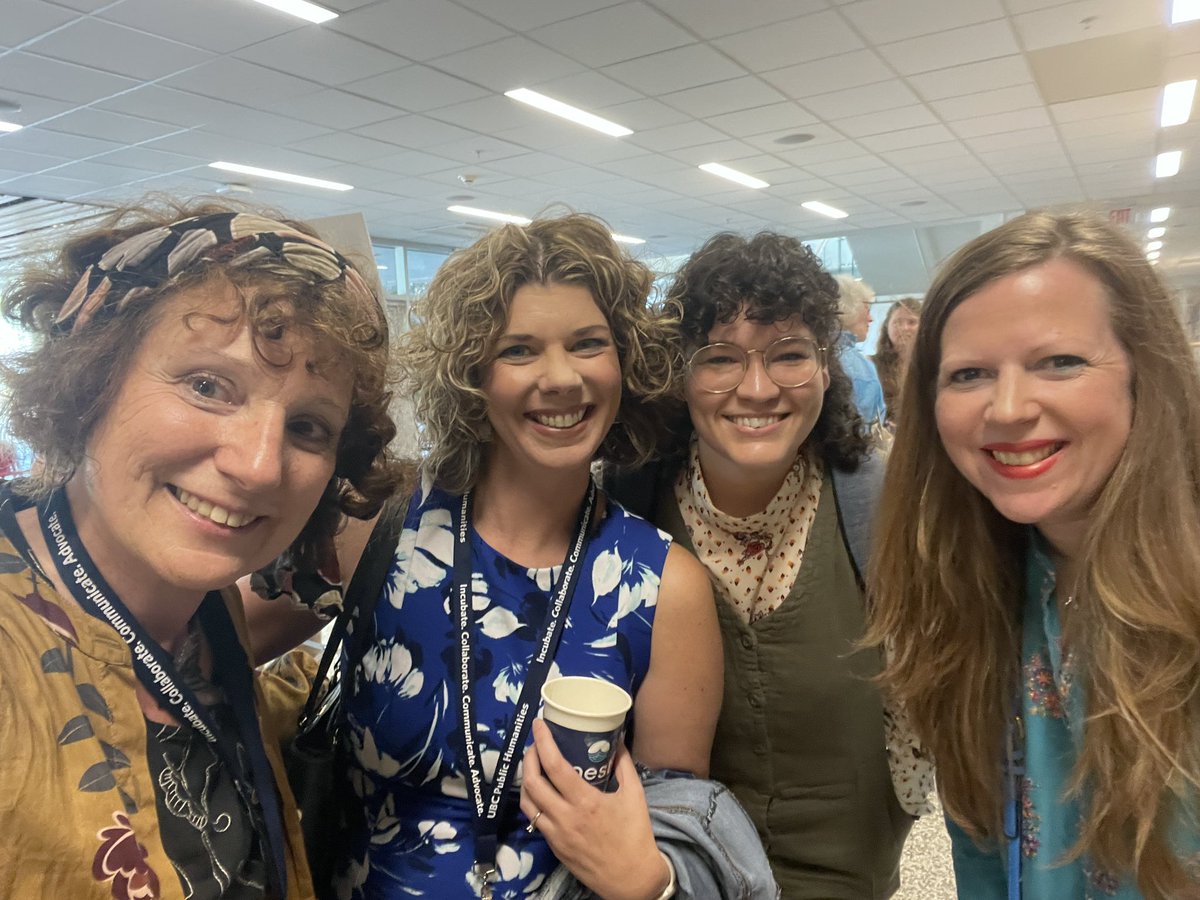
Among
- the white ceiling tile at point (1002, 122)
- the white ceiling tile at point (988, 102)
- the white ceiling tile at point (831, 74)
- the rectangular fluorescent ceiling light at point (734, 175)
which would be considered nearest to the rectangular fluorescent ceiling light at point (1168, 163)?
the white ceiling tile at point (1002, 122)

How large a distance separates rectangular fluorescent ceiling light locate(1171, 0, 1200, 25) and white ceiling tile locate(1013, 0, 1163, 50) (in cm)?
7

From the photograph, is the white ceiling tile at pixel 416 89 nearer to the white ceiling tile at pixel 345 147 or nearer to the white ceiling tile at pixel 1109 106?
the white ceiling tile at pixel 345 147

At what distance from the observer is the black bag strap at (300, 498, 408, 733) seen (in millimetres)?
1311

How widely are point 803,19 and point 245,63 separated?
12.0ft

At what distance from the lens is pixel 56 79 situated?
5168 mm

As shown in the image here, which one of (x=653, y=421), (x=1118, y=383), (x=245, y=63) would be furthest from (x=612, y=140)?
(x=1118, y=383)

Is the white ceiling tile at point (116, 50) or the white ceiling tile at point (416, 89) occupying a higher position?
the white ceiling tile at point (416, 89)

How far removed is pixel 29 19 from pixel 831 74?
5.12 meters

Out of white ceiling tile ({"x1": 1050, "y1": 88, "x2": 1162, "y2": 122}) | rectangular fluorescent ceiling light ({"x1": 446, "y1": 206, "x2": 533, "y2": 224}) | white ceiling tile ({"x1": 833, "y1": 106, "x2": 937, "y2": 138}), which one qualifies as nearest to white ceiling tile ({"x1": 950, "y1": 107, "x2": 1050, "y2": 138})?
white ceiling tile ({"x1": 1050, "y1": 88, "x2": 1162, "y2": 122})

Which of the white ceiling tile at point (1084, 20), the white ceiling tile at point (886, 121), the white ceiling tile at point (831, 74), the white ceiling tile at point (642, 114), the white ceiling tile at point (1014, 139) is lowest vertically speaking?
the white ceiling tile at point (642, 114)

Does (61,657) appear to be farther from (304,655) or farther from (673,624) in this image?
(673,624)

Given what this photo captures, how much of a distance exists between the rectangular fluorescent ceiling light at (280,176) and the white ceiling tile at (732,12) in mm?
5037

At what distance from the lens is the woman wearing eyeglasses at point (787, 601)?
1.54m

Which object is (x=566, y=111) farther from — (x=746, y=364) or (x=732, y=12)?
(x=746, y=364)
